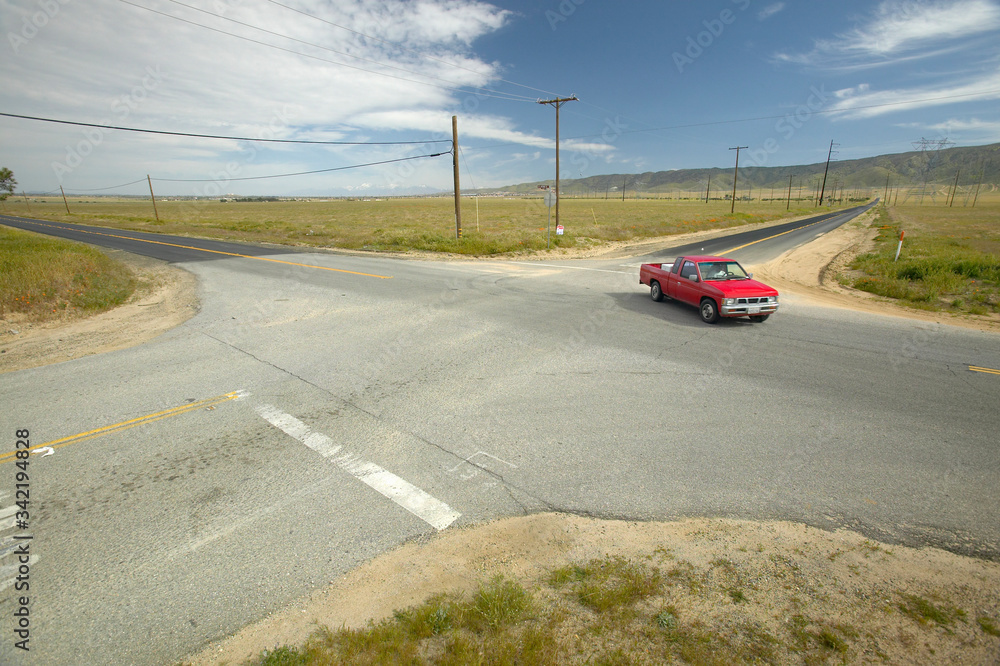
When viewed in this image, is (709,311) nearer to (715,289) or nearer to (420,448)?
(715,289)

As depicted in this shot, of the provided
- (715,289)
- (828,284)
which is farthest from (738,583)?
(828,284)

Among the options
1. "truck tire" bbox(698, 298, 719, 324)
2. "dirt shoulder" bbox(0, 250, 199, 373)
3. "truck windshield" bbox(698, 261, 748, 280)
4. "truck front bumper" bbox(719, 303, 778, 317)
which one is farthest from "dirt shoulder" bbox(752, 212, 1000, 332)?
"dirt shoulder" bbox(0, 250, 199, 373)

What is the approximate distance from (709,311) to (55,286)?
18134 millimetres

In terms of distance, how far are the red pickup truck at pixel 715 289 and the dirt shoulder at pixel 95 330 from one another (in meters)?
12.7

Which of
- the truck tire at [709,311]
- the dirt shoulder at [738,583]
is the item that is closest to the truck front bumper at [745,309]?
the truck tire at [709,311]

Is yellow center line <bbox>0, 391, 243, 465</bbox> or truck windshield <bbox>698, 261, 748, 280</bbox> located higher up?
truck windshield <bbox>698, 261, 748, 280</bbox>

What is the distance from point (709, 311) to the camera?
10539 mm

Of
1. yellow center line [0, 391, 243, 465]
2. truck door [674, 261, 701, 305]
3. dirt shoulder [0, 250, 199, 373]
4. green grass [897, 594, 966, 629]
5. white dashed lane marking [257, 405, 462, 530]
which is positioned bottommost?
green grass [897, 594, 966, 629]

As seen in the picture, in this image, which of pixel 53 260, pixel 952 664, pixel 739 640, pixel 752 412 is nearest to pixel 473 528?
pixel 739 640

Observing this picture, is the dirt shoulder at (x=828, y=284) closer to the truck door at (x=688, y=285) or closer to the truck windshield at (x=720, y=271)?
the truck windshield at (x=720, y=271)

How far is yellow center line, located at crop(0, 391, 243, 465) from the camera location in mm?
5309

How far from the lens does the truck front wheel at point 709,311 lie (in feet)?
34.1

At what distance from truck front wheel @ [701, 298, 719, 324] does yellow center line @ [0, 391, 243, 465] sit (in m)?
9.81

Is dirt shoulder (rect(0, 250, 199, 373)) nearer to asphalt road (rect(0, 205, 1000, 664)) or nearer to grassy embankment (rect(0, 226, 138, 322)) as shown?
grassy embankment (rect(0, 226, 138, 322))
